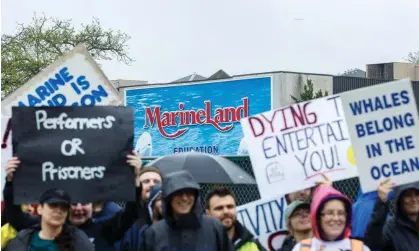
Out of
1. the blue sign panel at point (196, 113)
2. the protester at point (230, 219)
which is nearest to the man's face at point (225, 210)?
the protester at point (230, 219)

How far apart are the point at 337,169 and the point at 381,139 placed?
2.17 ft

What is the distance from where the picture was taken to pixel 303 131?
7.24 meters

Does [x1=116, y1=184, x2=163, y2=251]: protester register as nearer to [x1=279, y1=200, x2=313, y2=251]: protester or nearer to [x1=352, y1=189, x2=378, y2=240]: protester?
[x1=279, y1=200, x2=313, y2=251]: protester

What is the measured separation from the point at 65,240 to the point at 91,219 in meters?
0.83

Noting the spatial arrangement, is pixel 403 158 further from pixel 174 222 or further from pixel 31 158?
pixel 31 158

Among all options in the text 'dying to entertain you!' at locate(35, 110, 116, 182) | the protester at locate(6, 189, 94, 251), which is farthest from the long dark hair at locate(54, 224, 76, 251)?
the text 'dying to entertain you!' at locate(35, 110, 116, 182)

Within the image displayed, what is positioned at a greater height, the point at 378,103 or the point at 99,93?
the point at 99,93

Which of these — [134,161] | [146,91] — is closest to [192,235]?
[134,161]

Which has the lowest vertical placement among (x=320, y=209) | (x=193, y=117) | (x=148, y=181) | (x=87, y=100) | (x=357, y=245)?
(x=357, y=245)

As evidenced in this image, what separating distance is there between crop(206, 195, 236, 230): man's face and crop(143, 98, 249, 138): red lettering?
29.3 metres

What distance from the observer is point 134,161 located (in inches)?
240

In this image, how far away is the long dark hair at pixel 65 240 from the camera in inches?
227

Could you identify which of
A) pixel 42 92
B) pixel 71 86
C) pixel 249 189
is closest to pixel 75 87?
pixel 71 86

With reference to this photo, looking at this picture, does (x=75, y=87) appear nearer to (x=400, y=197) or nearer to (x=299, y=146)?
(x=299, y=146)
